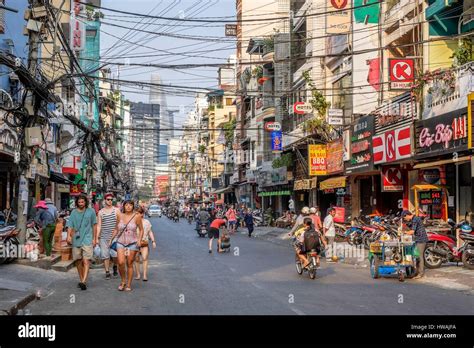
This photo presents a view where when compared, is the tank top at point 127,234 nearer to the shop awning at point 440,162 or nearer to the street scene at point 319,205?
the street scene at point 319,205

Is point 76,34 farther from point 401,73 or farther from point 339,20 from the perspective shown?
point 401,73

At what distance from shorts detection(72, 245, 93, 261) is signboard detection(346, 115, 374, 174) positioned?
703 inches

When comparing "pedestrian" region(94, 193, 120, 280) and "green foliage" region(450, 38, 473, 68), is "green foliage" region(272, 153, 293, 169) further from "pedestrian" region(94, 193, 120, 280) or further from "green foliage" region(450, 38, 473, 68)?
"pedestrian" region(94, 193, 120, 280)

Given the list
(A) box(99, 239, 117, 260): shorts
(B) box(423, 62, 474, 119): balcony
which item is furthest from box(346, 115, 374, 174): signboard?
(A) box(99, 239, 117, 260): shorts

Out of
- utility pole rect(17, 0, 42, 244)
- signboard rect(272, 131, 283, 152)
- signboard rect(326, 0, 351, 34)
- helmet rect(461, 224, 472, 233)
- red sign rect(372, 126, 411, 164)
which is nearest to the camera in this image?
helmet rect(461, 224, 472, 233)

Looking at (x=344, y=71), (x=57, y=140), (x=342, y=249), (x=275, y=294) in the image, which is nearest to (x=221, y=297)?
(x=275, y=294)

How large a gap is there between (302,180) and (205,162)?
79.9 meters

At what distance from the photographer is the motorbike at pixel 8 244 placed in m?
18.1

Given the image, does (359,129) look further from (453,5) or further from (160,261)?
(160,261)

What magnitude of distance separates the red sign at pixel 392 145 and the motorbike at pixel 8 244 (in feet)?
46.3

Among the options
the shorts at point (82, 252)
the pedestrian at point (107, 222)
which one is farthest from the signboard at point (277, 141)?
the shorts at point (82, 252)

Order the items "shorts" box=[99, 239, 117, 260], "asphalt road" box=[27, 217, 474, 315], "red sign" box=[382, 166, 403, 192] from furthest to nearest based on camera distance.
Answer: "red sign" box=[382, 166, 403, 192] → "shorts" box=[99, 239, 117, 260] → "asphalt road" box=[27, 217, 474, 315]

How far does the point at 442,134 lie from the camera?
21641mm

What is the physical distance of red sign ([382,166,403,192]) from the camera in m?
28.4
